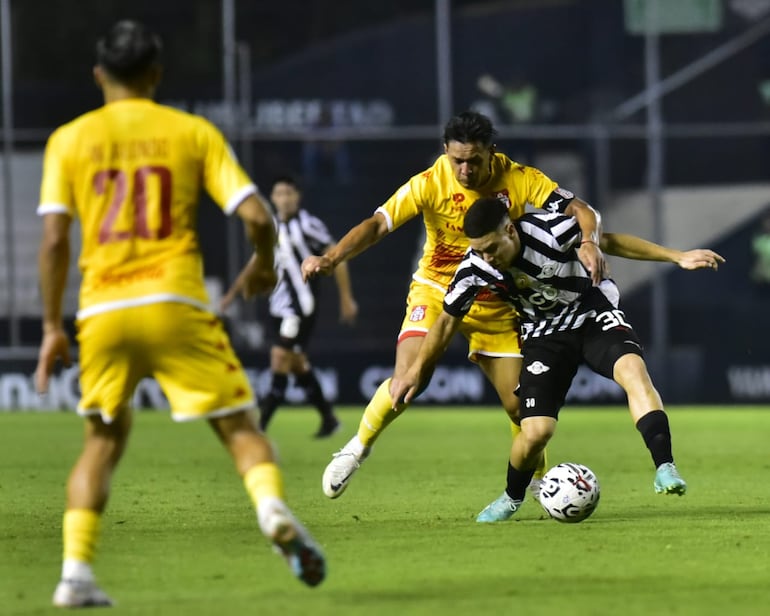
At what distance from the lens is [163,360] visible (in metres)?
5.52

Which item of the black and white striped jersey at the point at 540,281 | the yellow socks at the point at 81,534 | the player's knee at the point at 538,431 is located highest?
the black and white striped jersey at the point at 540,281

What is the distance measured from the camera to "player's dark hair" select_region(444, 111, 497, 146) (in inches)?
315

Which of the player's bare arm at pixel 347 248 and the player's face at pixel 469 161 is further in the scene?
the player's face at pixel 469 161

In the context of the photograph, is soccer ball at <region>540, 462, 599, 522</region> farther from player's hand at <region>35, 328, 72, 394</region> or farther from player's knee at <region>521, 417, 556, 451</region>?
player's hand at <region>35, 328, 72, 394</region>

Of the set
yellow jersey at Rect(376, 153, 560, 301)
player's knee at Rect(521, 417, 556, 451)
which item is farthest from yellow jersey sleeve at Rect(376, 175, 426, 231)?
player's knee at Rect(521, 417, 556, 451)

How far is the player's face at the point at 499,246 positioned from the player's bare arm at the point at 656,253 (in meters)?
0.62

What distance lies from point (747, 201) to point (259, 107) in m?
6.23

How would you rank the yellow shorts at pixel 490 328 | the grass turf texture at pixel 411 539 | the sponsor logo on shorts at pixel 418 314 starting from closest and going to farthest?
the grass turf texture at pixel 411 539 → the yellow shorts at pixel 490 328 → the sponsor logo on shorts at pixel 418 314

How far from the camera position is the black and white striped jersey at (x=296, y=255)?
47.0 ft

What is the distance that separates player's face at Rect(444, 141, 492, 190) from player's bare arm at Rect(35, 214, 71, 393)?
118 inches

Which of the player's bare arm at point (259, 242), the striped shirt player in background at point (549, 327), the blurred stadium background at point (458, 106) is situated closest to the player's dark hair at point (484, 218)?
the striped shirt player in background at point (549, 327)

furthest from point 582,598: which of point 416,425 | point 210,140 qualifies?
point 416,425

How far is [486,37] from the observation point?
20.9 metres

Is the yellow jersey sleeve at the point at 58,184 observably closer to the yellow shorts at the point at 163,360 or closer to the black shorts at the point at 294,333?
the yellow shorts at the point at 163,360
